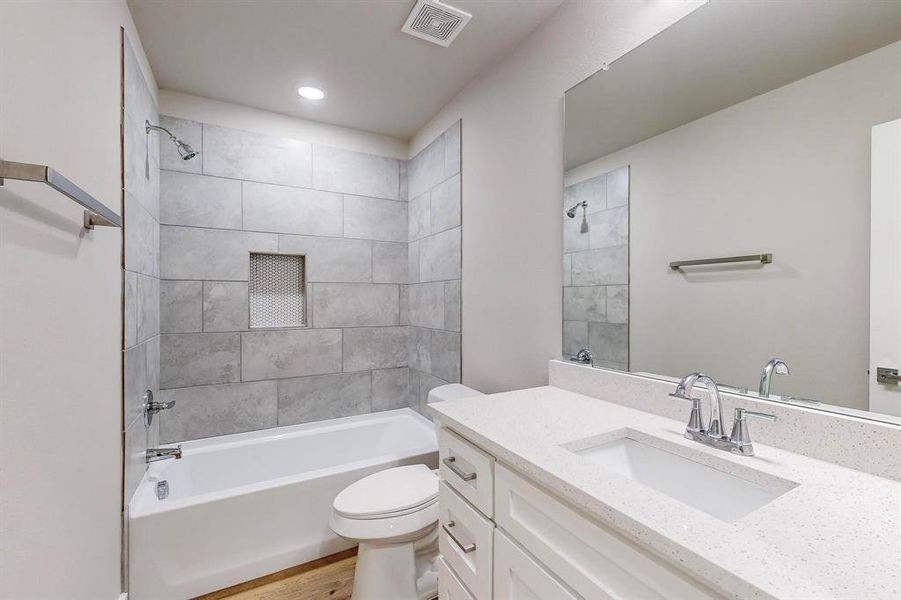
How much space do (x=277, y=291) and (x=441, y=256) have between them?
3.89 ft

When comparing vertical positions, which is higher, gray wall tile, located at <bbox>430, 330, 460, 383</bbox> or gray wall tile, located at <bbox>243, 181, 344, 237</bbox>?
gray wall tile, located at <bbox>243, 181, 344, 237</bbox>

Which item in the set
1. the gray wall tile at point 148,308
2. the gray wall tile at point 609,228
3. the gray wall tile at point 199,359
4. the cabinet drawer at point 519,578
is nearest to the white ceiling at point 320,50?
the gray wall tile at point 609,228

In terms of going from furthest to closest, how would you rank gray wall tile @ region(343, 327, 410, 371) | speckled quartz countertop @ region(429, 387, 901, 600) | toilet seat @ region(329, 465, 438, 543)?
1. gray wall tile @ region(343, 327, 410, 371)
2. toilet seat @ region(329, 465, 438, 543)
3. speckled quartz countertop @ region(429, 387, 901, 600)

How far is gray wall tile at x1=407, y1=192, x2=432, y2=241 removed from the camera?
9.14 ft

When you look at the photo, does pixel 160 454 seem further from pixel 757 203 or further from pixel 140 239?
pixel 757 203

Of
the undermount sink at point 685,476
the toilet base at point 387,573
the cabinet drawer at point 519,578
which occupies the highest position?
the undermount sink at point 685,476

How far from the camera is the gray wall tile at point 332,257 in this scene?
2.69 metres

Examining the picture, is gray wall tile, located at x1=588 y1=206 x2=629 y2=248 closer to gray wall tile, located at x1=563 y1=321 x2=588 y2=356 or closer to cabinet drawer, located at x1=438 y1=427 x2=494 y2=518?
gray wall tile, located at x1=563 y1=321 x2=588 y2=356

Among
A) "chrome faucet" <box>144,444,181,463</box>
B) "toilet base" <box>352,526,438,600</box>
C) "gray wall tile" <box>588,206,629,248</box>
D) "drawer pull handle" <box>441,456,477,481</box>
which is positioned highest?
"gray wall tile" <box>588,206,629,248</box>

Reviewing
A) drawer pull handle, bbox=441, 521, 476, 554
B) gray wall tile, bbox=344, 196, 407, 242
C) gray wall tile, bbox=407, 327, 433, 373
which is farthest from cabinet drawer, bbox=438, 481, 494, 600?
gray wall tile, bbox=344, 196, 407, 242

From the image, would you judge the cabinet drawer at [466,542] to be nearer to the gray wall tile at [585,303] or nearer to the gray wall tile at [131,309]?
the gray wall tile at [585,303]

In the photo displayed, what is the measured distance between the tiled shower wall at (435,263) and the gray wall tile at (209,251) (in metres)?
1.03

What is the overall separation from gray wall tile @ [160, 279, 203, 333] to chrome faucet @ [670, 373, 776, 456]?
2596mm

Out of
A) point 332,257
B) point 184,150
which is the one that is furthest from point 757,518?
point 184,150
